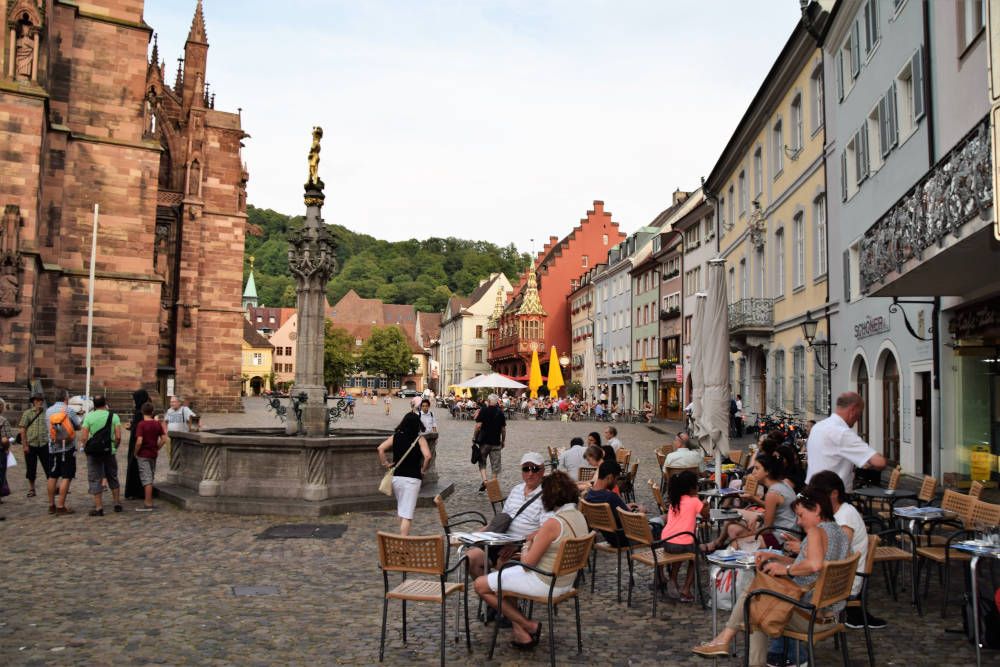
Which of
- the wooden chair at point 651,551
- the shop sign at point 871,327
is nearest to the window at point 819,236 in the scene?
the shop sign at point 871,327

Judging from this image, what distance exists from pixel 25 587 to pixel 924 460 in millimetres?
15279

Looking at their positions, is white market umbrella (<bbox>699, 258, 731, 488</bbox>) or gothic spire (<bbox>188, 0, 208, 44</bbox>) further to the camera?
gothic spire (<bbox>188, 0, 208, 44</bbox>)

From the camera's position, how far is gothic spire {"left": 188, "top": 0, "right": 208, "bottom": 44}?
45850 mm

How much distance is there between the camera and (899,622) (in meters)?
7.28

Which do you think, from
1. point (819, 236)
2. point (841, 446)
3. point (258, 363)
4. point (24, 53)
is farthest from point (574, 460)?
point (258, 363)

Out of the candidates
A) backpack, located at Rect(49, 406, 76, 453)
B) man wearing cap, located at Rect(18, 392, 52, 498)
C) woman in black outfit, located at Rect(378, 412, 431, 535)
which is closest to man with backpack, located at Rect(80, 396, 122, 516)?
backpack, located at Rect(49, 406, 76, 453)

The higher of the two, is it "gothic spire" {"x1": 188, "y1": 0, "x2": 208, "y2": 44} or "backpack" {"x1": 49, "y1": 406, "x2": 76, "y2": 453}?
"gothic spire" {"x1": 188, "y1": 0, "x2": 208, "y2": 44}

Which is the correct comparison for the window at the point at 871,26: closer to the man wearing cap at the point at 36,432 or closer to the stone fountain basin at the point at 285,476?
the stone fountain basin at the point at 285,476

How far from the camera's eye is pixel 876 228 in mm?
13156

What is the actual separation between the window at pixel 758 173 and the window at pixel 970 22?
1631cm

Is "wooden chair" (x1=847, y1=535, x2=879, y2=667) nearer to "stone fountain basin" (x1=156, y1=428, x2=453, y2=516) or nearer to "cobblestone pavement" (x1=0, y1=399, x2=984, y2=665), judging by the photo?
"cobblestone pavement" (x1=0, y1=399, x2=984, y2=665)

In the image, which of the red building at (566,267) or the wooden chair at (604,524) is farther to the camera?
the red building at (566,267)

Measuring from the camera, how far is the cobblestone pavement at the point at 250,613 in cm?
625

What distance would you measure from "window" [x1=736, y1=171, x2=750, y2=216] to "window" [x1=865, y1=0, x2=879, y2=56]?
13.0 metres
